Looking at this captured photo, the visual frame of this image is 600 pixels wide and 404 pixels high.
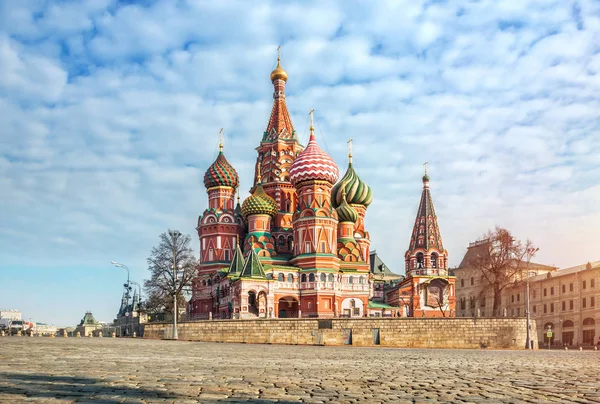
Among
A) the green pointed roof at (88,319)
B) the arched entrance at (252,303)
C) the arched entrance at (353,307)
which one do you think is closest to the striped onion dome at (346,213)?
the arched entrance at (353,307)

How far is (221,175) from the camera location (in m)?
66.2

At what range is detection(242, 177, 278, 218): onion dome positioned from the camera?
205ft

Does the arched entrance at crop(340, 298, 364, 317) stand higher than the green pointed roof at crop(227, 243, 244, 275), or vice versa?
the green pointed roof at crop(227, 243, 244, 275)

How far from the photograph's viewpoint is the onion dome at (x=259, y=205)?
6262 cm

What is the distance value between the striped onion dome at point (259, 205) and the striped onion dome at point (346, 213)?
23.6 feet

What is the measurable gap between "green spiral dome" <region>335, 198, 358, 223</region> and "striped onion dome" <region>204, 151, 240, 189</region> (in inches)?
454

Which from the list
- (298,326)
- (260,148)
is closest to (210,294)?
(260,148)

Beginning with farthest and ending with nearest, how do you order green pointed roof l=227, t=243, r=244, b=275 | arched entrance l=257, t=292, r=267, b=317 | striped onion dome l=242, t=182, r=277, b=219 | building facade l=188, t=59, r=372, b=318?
striped onion dome l=242, t=182, r=277, b=219
building facade l=188, t=59, r=372, b=318
green pointed roof l=227, t=243, r=244, b=275
arched entrance l=257, t=292, r=267, b=317

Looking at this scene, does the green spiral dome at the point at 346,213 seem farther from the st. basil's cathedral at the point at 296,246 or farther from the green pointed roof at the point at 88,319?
the green pointed roof at the point at 88,319

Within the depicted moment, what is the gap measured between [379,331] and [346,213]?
27.0 metres

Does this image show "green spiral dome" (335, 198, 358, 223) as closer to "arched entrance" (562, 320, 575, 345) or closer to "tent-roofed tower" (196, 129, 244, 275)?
"tent-roofed tower" (196, 129, 244, 275)

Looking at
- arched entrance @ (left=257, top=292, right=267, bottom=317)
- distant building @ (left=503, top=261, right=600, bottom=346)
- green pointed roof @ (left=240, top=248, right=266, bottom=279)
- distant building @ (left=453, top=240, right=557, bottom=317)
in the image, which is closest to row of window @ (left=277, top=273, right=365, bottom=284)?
green pointed roof @ (left=240, top=248, right=266, bottom=279)

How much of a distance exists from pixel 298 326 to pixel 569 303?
40906 mm

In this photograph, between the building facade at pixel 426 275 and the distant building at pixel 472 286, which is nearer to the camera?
the building facade at pixel 426 275
